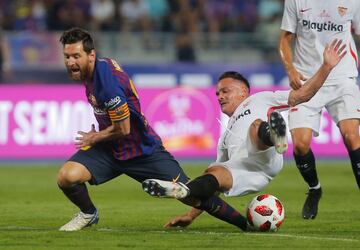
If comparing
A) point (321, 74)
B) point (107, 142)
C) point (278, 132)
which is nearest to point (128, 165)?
point (107, 142)

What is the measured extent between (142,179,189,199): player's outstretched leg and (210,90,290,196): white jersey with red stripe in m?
0.87

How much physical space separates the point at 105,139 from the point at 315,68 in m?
2.89

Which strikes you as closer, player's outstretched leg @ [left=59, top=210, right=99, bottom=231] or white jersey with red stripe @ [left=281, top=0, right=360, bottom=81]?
player's outstretched leg @ [left=59, top=210, right=99, bottom=231]

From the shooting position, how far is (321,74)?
9.42 m

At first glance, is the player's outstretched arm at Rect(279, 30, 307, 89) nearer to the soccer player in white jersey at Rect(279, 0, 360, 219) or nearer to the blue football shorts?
the soccer player in white jersey at Rect(279, 0, 360, 219)

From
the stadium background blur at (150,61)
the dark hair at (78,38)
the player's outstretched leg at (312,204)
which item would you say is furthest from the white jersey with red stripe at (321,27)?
the stadium background blur at (150,61)

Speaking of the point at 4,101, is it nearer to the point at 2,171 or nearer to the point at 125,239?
the point at 2,171

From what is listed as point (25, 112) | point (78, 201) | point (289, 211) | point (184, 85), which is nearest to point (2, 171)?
point (25, 112)

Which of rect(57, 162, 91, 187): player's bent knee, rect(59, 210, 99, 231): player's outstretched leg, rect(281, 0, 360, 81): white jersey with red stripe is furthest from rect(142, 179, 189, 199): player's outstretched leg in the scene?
rect(281, 0, 360, 81): white jersey with red stripe

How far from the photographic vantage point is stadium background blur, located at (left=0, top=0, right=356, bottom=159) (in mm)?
19578

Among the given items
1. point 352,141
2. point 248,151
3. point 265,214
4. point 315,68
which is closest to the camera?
point 265,214

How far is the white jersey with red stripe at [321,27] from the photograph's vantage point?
35.9 ft

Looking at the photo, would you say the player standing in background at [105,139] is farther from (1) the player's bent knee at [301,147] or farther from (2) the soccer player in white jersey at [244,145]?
(1) the player's bent knee at [301,147]

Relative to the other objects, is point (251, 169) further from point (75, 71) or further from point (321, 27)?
point (321, 27)
